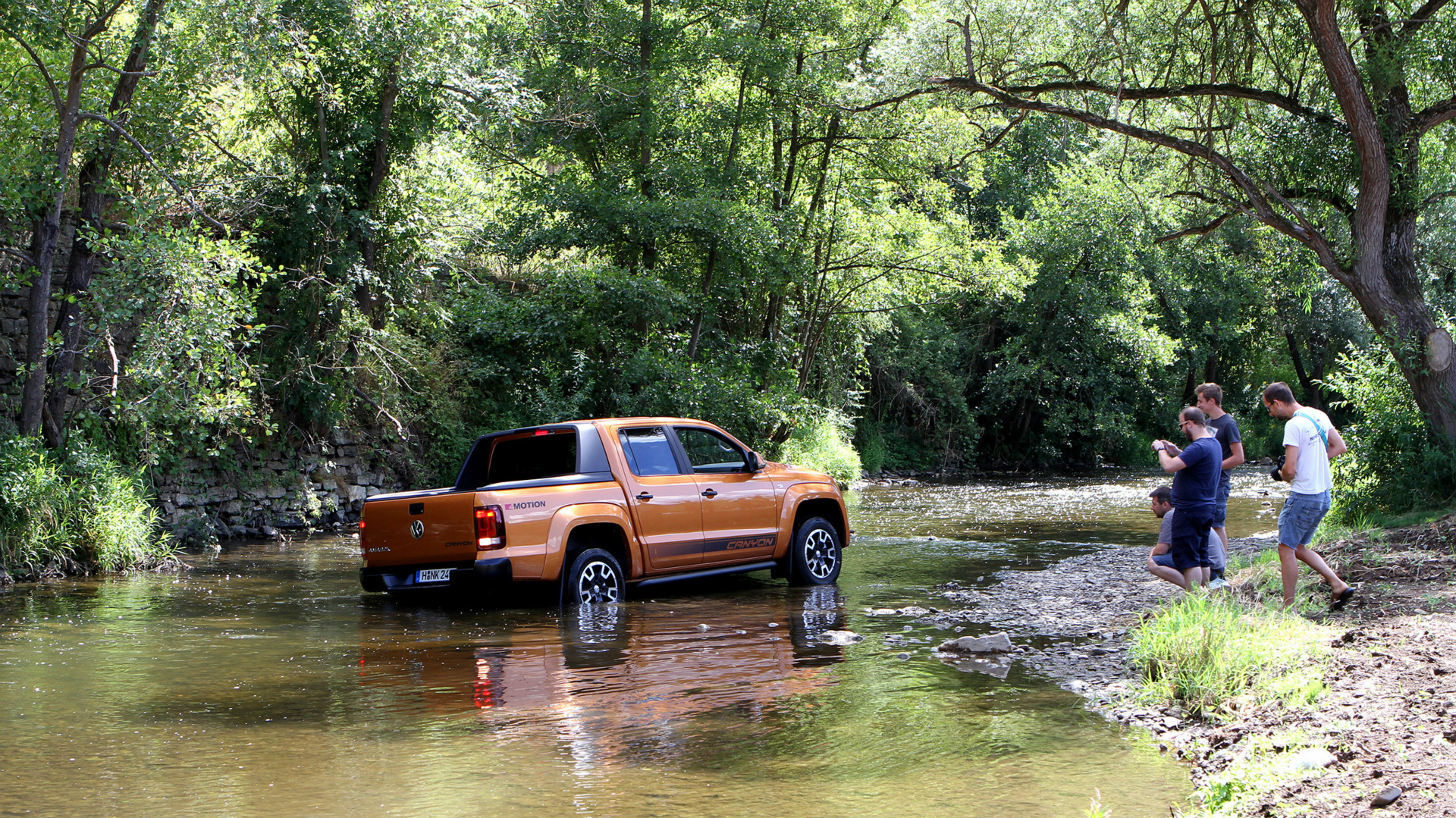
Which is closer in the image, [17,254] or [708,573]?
[708,573]

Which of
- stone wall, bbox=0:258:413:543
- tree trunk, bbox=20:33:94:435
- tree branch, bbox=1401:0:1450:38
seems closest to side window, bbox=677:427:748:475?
stone wall, bbox=0:258:413:543

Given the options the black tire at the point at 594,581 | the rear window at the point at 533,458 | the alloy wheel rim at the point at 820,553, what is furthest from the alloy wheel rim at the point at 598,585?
the alloy wheel rim at the point at 820,553

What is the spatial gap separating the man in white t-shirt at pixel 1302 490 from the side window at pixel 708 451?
492cm

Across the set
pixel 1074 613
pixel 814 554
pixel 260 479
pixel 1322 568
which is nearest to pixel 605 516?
pixel 814 554

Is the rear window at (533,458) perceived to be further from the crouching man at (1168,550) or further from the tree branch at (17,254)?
the tree branch at (17,254)

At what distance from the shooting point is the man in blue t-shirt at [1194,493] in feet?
27.0

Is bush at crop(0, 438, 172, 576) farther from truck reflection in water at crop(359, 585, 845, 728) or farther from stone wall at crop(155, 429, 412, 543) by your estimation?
truck reflection in water at crop(359, 585, 845, 728)

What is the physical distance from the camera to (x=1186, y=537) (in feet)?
A: 27.2

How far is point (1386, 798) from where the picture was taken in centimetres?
Answer: 427

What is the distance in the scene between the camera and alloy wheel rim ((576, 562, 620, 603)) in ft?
32.4

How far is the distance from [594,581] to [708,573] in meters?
1.38

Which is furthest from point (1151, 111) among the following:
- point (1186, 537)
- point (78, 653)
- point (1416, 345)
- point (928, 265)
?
point (78, 653)

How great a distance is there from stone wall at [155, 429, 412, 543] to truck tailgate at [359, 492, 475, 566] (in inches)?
301

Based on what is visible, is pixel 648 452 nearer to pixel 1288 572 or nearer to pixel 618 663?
pixel 618 663
